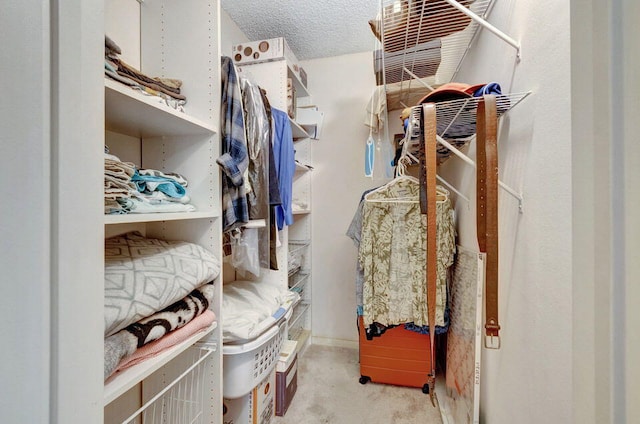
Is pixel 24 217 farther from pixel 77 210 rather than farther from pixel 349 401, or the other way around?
pixel 349 401

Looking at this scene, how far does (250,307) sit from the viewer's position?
127cm

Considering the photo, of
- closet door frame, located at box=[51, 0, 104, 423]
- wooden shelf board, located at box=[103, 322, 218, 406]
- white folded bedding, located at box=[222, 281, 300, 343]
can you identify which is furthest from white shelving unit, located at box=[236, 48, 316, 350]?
closet door frame, located at box=[51, 0, 104, 423]

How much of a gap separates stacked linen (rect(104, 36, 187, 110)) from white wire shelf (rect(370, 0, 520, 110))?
80 cm

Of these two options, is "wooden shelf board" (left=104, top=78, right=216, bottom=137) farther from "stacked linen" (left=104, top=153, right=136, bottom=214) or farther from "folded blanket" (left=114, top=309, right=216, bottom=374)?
"folded blanket" (left=114, top=309, right=216, bottom=374)

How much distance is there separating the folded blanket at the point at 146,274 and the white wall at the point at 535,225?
991mm

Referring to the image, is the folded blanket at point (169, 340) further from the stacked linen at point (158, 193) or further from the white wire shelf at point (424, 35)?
the white wire shelf at point (424, 35)

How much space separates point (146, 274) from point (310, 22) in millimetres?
1834

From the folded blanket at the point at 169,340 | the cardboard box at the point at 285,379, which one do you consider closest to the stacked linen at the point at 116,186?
the folded blanket at the point at 169,340

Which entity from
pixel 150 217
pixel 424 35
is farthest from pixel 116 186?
pixel 424 35

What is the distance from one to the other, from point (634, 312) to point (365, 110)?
6.99 ft

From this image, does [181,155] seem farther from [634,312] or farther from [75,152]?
[634,312]

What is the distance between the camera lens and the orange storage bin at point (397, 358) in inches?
64.1

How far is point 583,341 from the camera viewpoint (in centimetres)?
34

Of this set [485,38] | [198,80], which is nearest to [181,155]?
[198,80]
